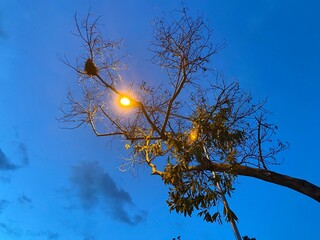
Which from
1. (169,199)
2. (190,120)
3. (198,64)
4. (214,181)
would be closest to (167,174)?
(169,199)

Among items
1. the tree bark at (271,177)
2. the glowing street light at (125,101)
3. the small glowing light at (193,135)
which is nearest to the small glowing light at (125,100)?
the glowing street light at (125,101)

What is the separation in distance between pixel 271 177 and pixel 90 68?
4.91m

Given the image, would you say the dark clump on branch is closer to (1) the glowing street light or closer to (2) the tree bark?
(1) the glowing street light

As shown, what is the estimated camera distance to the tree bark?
653 cm

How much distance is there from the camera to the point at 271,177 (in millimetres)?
7199

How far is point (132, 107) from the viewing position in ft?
30.3

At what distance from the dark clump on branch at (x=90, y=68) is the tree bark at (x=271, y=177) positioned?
133 inches

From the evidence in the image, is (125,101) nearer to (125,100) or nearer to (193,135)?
(125,100)

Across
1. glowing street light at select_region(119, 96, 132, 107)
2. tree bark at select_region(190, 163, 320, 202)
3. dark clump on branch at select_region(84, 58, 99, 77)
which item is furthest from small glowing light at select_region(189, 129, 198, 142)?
dark clump on branch at select_region(84, 58, 99, 77)

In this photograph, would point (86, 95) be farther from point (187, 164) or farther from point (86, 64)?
point (187, 164)

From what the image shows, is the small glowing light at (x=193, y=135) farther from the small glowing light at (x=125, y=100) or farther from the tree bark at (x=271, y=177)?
the small glowing light at (x=125, y=100)

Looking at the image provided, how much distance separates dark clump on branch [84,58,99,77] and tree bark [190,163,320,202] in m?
3.37

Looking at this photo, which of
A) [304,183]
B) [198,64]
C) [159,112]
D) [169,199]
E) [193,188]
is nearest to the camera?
[304,183]

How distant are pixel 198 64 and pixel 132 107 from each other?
2137mm
